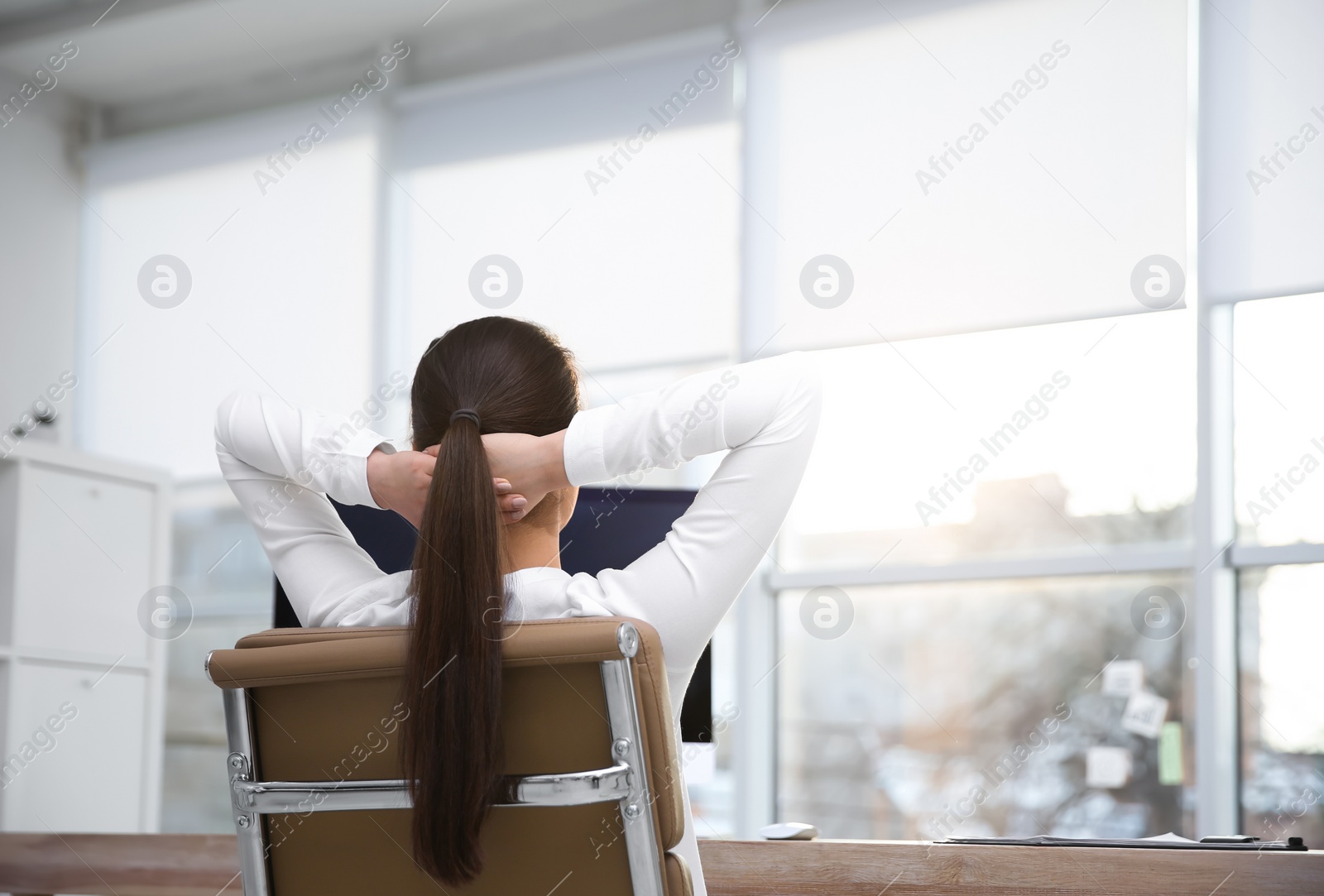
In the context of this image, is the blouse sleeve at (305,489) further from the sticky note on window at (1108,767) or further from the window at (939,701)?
the sticky note on window at (1108,767)

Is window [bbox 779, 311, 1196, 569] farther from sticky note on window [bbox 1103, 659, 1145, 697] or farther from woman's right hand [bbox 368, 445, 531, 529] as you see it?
woman's right hand [bbox 368, 445, 531, 529]

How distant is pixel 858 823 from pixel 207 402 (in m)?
2.64

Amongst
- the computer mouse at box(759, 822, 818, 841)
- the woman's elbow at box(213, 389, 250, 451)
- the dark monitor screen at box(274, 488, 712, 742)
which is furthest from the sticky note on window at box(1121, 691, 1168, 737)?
the woman's elbow at box(213, 389, 250, 451)

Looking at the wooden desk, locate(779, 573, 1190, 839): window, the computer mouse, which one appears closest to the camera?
the wooden desk

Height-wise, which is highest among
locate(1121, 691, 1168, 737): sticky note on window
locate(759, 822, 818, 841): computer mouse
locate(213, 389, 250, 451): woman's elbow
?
locate(213, 389, 250, 451): woman's elbow

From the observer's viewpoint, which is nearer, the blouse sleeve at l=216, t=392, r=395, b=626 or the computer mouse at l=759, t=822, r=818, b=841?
the blouse sleeve at l=216, t=392, r=395, b=626

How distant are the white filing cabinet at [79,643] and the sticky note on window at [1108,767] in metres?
2.75

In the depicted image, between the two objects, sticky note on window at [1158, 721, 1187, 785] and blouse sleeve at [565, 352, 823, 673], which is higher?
blouse sleeve at [565, 352, 823, 673]

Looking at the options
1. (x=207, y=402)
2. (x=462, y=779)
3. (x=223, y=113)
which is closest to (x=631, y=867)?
(x=462, y=779)

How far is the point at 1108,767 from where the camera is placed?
131 inches

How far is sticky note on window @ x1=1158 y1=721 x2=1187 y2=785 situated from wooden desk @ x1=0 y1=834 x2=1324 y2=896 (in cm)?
173

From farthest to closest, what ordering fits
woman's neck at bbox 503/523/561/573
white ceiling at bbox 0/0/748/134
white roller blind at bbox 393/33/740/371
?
1. white ceiling at bbox 0/0/748/134
2. white roller blind at bbox 393/33/740/371
3. woman's neck at bbox 503/523/561/573

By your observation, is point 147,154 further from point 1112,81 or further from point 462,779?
point 462,779

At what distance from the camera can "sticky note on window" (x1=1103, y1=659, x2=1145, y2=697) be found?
3.35m
